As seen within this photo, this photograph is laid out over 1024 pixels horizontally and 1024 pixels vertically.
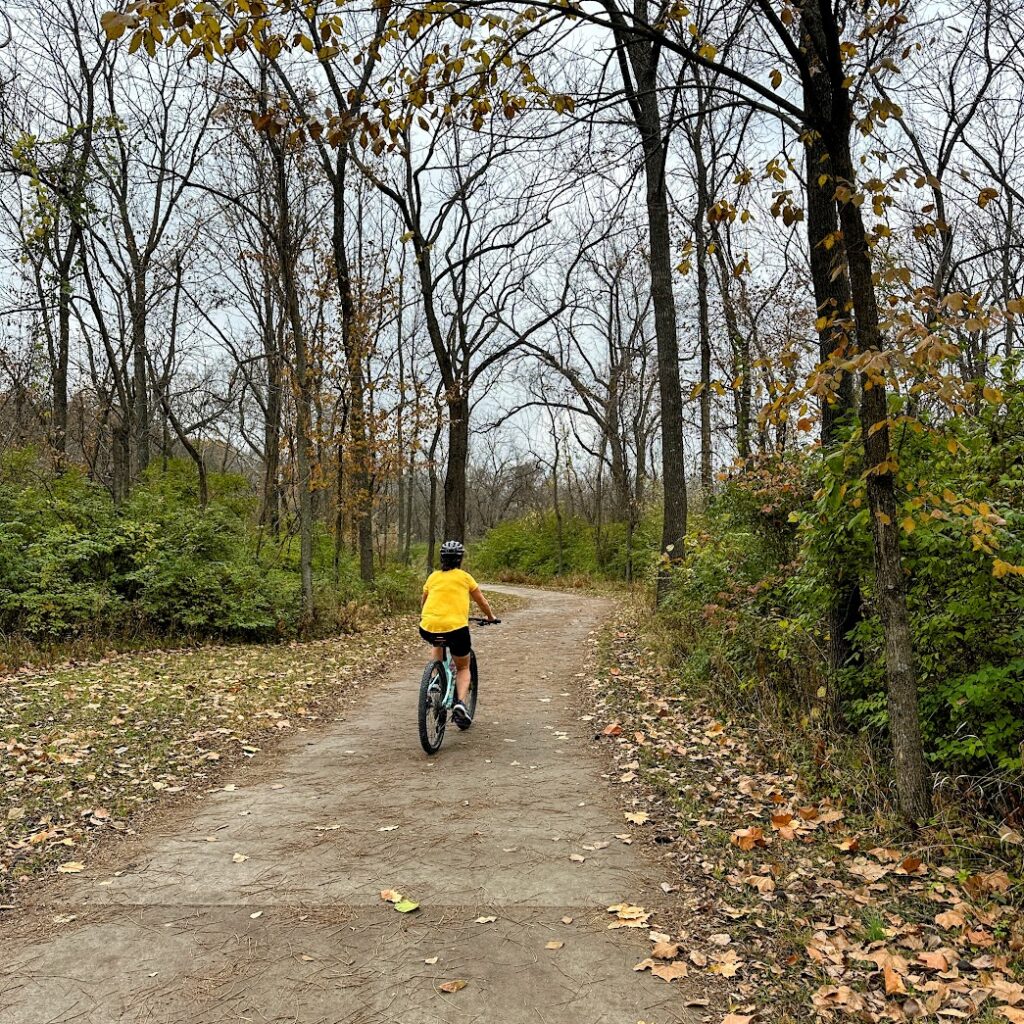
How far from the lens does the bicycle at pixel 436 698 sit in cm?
680

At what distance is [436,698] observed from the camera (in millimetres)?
6988

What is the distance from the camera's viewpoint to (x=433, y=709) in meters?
6.98

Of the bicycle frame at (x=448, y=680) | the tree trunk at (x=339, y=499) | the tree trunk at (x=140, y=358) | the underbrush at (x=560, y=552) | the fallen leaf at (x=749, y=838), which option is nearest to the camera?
the fallen leaf at (x=749, y=838)

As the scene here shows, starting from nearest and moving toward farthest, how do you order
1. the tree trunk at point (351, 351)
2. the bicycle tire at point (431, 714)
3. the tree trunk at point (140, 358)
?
the bicycle tire at point (431, 714)
the tree trunk at point (351, 351)
the tree trunk at point (140, 358)

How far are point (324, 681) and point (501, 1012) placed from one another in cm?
768

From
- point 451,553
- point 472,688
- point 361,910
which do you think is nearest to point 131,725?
point 472,688

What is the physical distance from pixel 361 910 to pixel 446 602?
11.2ft

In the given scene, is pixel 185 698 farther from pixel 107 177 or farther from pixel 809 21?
pixel 107 177

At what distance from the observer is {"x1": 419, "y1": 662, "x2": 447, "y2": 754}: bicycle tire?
6.79 meters

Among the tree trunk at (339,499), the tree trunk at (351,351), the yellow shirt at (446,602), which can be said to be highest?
the tree trunk at (351,351)

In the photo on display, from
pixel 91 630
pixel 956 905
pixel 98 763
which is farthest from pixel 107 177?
pixel 956 905

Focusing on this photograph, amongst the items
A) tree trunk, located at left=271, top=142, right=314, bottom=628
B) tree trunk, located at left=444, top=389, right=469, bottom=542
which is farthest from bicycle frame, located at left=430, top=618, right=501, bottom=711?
tree trunk, located at left=444, top=389, right=469, bottom=542

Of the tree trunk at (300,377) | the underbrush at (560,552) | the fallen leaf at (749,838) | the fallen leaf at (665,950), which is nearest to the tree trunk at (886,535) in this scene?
the fallen leaf at (749,838)

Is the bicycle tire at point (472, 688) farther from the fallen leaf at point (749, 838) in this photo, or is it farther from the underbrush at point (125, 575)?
the underbrush at point (125, 575)
